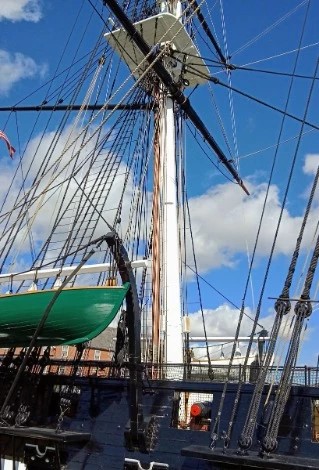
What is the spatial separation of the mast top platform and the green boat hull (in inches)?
367

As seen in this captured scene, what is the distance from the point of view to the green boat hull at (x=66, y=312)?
320 inches

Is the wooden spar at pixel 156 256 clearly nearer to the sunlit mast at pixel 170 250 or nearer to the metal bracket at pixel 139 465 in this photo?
the sunlit mast at pixel 170 250

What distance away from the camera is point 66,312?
8.16 metres

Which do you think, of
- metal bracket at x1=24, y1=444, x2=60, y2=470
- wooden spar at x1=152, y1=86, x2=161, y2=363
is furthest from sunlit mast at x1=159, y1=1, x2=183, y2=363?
metal bracket at x1=24, y1=444, x2=60, y2=470

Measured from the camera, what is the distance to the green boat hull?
26.6 ft

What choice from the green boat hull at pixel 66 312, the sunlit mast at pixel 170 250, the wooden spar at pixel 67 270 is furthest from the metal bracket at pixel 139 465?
the wooden spar at pixel 67 270

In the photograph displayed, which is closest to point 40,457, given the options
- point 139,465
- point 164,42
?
point 139,465

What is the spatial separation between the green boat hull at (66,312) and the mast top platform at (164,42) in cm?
932

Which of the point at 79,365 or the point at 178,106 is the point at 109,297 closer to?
the point at 79,365

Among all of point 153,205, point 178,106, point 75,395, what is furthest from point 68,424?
point 178,106

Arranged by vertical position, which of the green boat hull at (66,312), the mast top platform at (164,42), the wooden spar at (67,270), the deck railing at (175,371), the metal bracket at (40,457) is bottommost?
the metal bracket at (40,457)

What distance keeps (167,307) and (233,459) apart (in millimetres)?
5347

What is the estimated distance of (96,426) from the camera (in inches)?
331

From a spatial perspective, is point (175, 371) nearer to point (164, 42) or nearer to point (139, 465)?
point (139, 465)
